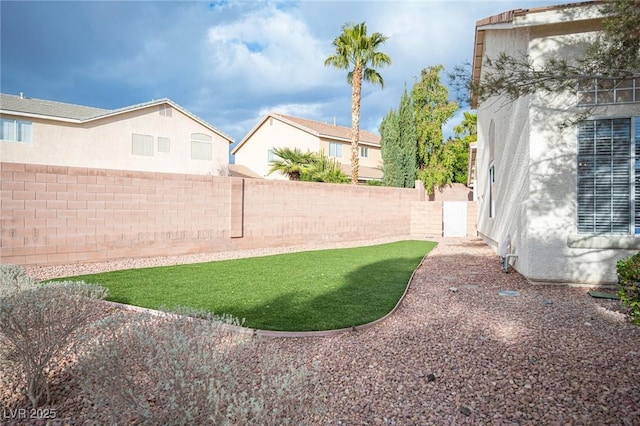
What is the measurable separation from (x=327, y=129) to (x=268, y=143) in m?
5.31

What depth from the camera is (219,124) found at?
28.3 meters

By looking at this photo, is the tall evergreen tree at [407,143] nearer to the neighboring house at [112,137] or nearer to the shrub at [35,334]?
the neighboring house at [112,137]

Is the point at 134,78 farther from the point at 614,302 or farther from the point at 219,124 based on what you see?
the point at 614,302

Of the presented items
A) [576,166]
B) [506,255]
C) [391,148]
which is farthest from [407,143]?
[576,166]

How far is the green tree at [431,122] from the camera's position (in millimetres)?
28156

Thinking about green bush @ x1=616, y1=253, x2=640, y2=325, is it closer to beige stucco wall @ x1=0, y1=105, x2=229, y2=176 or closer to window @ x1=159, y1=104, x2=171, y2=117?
beige stucco wall @ x1=0, y1=105, x2=229, y2=176

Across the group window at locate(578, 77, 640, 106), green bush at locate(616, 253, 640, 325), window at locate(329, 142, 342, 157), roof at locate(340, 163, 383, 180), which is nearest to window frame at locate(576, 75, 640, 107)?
window at locate(578, 77, 640, 106)

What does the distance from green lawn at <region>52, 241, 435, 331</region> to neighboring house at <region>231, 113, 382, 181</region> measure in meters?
18.7

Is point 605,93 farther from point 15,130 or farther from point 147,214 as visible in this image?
point 15,130

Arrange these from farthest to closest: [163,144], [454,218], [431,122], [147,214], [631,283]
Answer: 1. [431,122]
2. [163,144]
3. [454,218]
4. [147,214]
5. [631,283]

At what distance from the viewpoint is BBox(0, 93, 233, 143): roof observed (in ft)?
71.3

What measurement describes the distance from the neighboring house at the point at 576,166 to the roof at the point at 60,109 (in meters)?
23.3

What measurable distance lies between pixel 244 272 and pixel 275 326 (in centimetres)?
439

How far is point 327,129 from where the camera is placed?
103 feet
